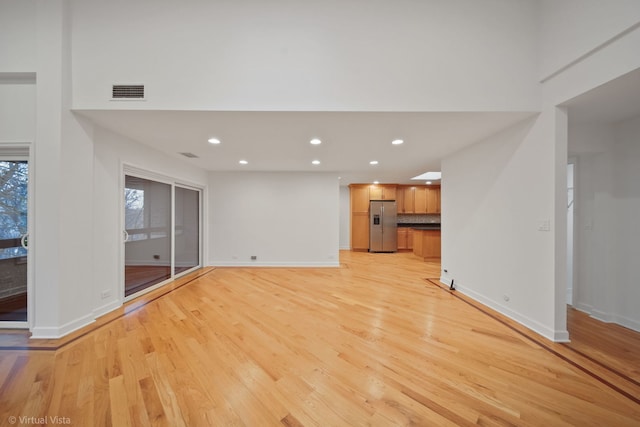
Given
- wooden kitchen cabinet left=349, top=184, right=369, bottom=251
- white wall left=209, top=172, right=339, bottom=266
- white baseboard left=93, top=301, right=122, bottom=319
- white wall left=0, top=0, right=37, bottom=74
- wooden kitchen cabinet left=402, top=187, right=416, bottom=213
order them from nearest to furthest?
white wall left=0, top=0, right=37, bottom=74 < white baseboard left=93, top=301, right=122, bottom=319 < white wall left=209, top=172, right=339, bottom=266 < wooden kitchen cabinet left=349, top=184, right=369, bottom=251 < wooden kitchen cabinet left=402, top=187, right=416, bottom=213

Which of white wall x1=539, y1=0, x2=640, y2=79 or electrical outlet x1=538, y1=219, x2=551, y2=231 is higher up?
white wall x1=539, y1=0, x2=640, y2=79

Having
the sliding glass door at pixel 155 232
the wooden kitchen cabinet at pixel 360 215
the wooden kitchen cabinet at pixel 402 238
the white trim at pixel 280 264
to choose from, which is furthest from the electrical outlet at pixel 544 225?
the wooden kitchen cabinet at pixel 402 238

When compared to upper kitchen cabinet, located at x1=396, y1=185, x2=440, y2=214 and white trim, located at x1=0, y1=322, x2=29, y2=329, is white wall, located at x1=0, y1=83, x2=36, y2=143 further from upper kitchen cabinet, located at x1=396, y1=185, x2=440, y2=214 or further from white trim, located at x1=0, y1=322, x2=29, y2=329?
upper kitchen cabinet, located at x1=396, y1=185, x2=440, y2=214

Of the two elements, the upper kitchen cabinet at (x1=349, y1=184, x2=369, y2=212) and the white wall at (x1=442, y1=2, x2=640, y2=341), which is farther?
the upper kitchen cabinet at (x1=349, y1=184, x2=369, y2=212)

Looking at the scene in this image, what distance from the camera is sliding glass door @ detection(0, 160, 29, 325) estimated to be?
243cm

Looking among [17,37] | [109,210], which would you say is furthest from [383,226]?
[17,37]

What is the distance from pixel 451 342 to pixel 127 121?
444cm

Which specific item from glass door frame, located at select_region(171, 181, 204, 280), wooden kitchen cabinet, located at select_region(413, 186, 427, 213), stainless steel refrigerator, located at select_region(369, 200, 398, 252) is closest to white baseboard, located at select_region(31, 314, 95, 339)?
glass door frame, located at select_region(171, 181, 204, 280)

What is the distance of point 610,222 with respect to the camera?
272 centimetres

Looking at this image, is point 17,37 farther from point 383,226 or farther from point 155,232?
point 383,226

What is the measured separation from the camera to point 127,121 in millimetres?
2639

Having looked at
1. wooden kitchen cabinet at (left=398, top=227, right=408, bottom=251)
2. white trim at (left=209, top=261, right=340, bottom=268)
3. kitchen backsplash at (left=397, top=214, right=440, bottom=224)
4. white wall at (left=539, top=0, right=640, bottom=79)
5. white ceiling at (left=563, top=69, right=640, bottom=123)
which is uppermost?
white wall at (left=539, top=0, right=640, bottom=79)

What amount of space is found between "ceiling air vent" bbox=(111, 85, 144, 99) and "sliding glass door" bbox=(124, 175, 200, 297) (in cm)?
139

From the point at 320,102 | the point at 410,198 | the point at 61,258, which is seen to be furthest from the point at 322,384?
the point at 410,198
